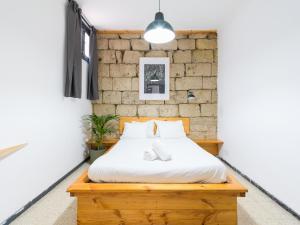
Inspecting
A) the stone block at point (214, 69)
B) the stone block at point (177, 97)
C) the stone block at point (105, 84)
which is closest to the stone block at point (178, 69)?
the stone block at point (177, 97)

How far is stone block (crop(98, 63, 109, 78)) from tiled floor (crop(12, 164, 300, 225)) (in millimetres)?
2686

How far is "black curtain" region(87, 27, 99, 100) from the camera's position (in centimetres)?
402

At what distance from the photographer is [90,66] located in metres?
4.02

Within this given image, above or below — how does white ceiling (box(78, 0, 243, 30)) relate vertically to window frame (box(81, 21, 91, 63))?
above

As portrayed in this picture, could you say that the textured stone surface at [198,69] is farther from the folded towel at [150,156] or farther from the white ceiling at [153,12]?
the folded towel at [150,156]

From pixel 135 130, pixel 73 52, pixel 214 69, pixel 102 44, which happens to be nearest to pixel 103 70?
pixel 102 44

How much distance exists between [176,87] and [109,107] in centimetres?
159

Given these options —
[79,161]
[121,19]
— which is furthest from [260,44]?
[79,161]

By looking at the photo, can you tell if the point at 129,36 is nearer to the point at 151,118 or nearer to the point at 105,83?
the point at 105,83

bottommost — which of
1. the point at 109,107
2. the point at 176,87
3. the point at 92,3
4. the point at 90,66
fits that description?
the point at 109,107

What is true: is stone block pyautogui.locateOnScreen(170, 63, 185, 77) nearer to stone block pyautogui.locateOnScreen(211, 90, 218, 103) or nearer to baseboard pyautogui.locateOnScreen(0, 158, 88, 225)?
stone block pyautogui.locateOnScreen(211, 90, 218, 103)

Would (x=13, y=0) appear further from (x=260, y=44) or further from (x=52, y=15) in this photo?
(x=260, y=44)

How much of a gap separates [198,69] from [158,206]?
11.0ft

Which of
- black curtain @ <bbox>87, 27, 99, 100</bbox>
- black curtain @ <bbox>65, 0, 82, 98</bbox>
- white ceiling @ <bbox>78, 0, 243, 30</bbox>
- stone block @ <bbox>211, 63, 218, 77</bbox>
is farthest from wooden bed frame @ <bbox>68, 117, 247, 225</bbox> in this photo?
stone block @ <bbox>211, 63, 218, 77</bbox>
